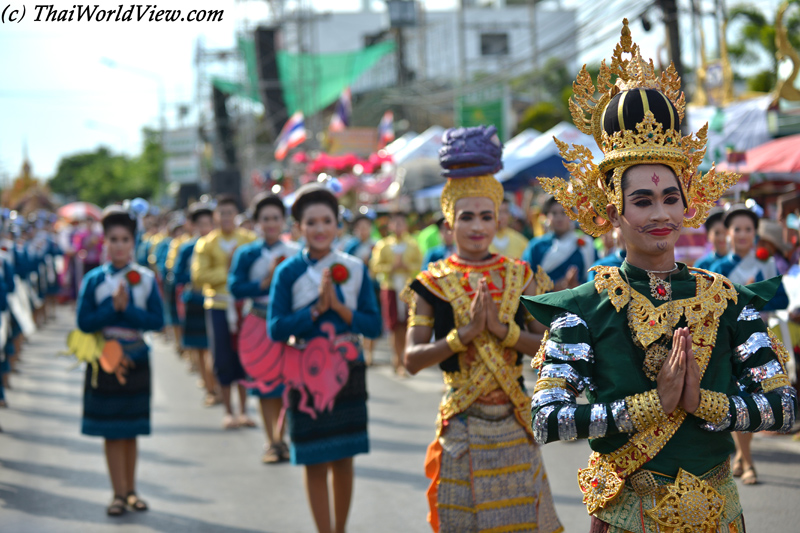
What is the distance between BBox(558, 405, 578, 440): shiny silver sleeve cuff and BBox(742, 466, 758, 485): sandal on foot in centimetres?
428

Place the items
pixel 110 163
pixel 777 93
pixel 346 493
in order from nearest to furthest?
pixel 346 493 < pixel 777 93 < pixel 110 163

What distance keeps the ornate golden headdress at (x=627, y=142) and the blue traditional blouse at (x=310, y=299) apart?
2.51 metres

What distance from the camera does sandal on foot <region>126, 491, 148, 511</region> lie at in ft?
21.1

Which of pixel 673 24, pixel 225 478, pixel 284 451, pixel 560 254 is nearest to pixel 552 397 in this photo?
pixel 225 478

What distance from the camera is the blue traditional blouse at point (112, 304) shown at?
6344mm

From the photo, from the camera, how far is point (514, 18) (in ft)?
190

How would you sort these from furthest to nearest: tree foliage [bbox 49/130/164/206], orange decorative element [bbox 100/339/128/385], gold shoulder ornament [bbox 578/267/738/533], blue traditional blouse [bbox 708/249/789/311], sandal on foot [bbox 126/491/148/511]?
tree foliage [bbox 49/130/164/206]
blue traditional blouse [bbox 708/249/789/311]
sandal on foot [bbox 126/491/148/511]
orange decorative element [bbox 100/339/128/385]
gold shoulder ornament [bbox 578/267/738/533]

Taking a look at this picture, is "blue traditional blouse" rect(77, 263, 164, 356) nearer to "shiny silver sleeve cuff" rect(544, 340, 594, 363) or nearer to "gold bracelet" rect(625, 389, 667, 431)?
"shiny silver sleeve cuff" rect(544, 340, 594, 363)

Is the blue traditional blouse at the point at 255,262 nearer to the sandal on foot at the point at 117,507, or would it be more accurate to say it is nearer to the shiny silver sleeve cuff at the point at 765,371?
the sandal on foot at the point at 117,507

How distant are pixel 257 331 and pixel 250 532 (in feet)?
4.39

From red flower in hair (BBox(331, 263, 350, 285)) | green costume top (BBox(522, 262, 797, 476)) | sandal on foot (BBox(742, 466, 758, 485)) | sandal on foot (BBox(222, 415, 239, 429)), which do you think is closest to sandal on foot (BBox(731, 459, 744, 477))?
sandal on foot (BBox(742, 466, 758, 485))

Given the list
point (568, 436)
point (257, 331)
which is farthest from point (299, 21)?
point (568, 436)

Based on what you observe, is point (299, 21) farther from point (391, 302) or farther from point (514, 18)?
point (514, 18)

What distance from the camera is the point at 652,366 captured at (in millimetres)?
2627
